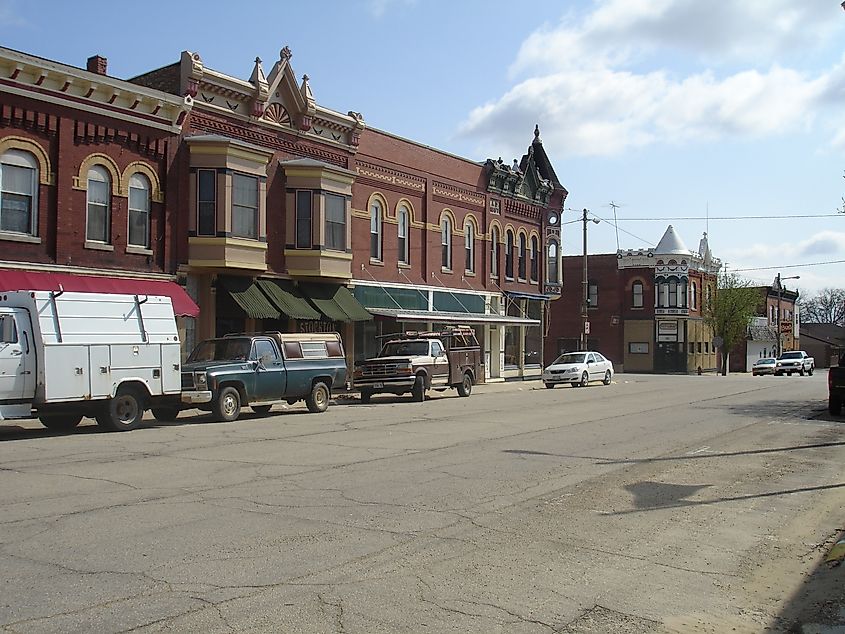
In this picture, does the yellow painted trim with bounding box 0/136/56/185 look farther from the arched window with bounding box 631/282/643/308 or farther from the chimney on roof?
the arched window with bounding box 631/282/643/308

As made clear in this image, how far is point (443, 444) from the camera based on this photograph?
15.7 meters

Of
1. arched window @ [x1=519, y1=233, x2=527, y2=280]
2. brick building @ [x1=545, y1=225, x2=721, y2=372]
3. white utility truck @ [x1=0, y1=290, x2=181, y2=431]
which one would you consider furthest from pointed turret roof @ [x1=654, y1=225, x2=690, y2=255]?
white utility truck @ [x1=0, y1=290, x2=181, y2=431]

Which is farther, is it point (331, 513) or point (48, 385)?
point (48, 385)

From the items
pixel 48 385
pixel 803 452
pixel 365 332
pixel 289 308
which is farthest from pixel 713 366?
pixel 48 385

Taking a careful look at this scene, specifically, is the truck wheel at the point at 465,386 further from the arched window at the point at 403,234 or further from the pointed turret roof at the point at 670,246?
the pointed turret roof at the point at 670,246

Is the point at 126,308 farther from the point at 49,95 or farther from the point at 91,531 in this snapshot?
the point at 91,531

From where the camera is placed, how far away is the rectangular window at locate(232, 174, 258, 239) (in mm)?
27266

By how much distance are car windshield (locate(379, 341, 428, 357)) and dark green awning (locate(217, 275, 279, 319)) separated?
12.3 ft

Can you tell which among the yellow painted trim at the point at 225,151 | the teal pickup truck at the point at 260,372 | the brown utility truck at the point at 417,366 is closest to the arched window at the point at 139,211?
the yellow painted trim at the point at 225,151

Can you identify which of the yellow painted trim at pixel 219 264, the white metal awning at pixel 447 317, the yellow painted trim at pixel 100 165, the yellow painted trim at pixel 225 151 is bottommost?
the white metal awning at pixel 447 317

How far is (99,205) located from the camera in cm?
2419

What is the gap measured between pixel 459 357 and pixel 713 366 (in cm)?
5320

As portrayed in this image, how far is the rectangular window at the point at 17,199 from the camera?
22000 millimetres

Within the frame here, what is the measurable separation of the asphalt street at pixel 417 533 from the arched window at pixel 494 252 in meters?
25.1
